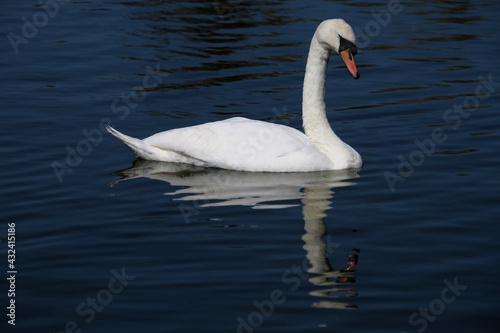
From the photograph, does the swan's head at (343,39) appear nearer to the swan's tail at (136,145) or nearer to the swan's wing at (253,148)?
the swan's wing at (253,148)

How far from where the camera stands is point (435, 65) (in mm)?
16766

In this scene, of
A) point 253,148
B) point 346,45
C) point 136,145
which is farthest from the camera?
point 136,145

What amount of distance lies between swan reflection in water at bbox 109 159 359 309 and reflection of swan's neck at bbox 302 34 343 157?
42 centimetres

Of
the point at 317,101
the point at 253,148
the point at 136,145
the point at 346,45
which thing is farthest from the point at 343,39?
the point at 136,145

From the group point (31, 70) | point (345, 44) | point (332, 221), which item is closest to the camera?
point (332, 221)

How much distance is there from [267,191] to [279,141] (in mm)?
820

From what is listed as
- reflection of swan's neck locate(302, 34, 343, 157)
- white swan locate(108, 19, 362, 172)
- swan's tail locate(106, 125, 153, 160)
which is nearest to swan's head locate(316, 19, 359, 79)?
white swan locate(108, 19, 362, 172)

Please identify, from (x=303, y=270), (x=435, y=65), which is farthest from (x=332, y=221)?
(x=435, y=65)

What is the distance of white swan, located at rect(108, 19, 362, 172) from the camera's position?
429 inches

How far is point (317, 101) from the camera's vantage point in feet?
37.4

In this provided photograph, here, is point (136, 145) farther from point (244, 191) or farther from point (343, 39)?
point (343, 39)

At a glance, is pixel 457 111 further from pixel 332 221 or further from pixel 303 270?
pixel 303 270

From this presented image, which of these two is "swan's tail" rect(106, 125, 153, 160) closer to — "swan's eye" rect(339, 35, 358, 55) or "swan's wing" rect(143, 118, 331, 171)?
"swan's wing" rect(143, 118, 331, 171)

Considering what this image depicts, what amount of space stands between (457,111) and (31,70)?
7.36m
